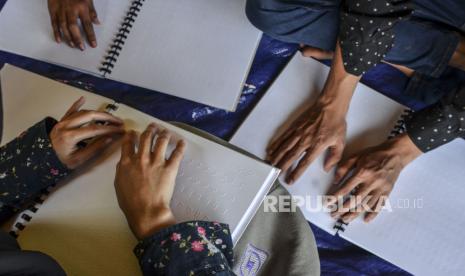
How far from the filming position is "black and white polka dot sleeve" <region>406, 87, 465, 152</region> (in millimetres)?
773

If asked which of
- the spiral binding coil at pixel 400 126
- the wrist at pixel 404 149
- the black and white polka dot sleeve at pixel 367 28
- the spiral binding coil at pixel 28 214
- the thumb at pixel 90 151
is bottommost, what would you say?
the spiral binding coil at pixel 28 214

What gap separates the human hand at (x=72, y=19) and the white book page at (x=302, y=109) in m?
0.40

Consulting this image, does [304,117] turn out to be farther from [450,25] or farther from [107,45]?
[107,45]

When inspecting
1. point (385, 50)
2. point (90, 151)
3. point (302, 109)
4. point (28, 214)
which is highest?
point (385, 50)

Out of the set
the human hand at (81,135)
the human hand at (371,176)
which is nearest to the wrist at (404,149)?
the human hand at (371,176)

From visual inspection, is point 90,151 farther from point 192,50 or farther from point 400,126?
point 400,126

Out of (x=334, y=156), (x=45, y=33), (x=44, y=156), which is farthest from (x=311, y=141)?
(x=45, y=33)

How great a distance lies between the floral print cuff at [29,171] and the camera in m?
0.68

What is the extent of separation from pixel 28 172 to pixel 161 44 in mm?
437

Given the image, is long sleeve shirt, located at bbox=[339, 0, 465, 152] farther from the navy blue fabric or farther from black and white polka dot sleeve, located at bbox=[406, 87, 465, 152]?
the navy blue fabric

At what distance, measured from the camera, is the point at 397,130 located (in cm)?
92

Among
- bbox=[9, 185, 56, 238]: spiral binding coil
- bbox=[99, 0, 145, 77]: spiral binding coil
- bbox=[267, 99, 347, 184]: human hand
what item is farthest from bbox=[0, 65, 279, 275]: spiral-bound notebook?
bbox=[99, 0, 145, 77]: spiral binding coil

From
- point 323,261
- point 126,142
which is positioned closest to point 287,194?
point 323,261

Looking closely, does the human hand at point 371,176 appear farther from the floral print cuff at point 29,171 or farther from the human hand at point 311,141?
the floral print cuff at point 29,171
